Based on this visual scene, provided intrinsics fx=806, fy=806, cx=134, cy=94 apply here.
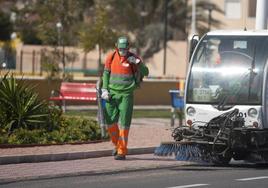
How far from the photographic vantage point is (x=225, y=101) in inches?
550

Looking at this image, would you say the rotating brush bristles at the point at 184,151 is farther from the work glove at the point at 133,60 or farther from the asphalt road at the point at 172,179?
the work glove at the point at 133,60

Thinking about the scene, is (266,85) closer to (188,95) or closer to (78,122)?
(188,95)

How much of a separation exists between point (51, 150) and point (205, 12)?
4070cm

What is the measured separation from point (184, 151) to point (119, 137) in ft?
4.65

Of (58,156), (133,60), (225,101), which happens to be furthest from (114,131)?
(225,101)

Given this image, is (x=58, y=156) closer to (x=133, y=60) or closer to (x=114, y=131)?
(x=114, y=131)

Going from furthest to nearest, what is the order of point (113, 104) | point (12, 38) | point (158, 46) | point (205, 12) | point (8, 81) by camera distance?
point (12, 38), point (158, 46), point (205, 12), point (8, 81), point (113, 104)

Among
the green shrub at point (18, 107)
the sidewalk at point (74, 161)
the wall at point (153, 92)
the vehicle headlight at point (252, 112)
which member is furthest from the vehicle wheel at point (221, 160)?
the wall at point (153, 92)

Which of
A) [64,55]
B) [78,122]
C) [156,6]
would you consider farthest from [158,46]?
[78,122]

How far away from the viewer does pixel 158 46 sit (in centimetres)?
5888

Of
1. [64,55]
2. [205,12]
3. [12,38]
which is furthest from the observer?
[12,38]

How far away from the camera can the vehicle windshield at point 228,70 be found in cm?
1392

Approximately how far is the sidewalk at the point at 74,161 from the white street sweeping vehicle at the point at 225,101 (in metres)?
0.82

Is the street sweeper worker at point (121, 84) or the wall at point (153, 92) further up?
the street sweeper worker at point (121, 84)
